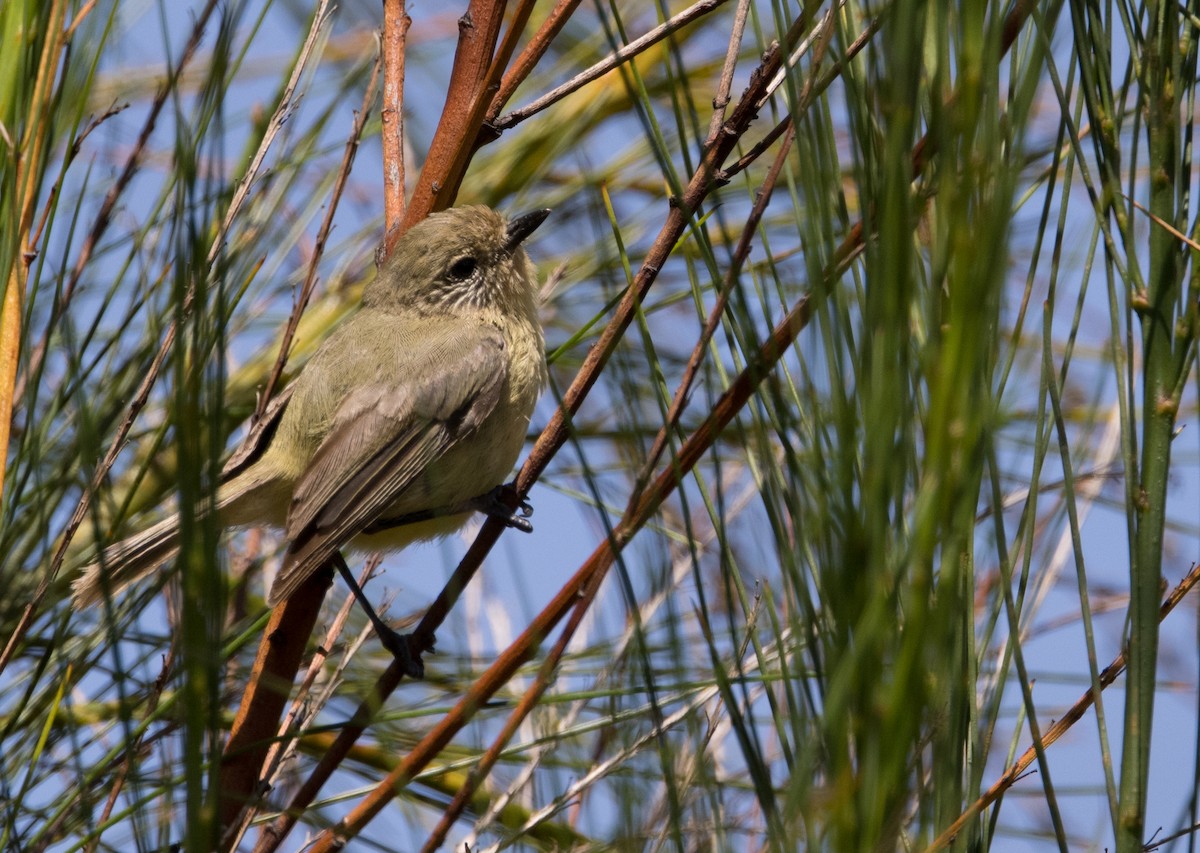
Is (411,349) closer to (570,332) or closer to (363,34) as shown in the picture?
(570,332)

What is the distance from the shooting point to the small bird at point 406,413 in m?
2.97

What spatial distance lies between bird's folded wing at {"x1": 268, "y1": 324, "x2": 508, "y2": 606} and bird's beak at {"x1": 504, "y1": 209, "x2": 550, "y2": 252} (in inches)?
9.7

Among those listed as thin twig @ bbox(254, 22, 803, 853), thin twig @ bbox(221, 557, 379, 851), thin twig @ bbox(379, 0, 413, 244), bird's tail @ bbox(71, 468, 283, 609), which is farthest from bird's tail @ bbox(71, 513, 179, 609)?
thin twig @ bbox(254, 22, 803, 853)

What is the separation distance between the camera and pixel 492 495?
9.51ft

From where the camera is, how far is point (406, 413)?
10.2 ft

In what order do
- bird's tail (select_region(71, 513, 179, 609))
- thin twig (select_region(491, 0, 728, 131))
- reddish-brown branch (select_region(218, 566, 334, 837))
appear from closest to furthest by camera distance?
1. thin twig (select_region(491, 0, 728, 131))
2. reddish-brown branch (select_region(218, 566, 334, 837))
3. bird's tail (select_region(71, 513, 179, 609))

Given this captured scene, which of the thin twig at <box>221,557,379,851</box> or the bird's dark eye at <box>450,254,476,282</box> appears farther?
the bird's dark eye at <box>450,254,476,282</box>

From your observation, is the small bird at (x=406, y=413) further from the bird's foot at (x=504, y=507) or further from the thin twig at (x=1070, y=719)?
the thin twig at (x=1070, y=719)

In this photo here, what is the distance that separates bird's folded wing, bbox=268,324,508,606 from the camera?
2.88 metres

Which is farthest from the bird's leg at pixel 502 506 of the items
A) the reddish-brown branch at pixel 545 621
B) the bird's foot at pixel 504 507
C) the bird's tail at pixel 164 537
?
the reddish-brown branch at pixel 545 621

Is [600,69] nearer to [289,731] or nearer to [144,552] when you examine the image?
[289,731]

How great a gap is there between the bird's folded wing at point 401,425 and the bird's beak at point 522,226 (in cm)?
25

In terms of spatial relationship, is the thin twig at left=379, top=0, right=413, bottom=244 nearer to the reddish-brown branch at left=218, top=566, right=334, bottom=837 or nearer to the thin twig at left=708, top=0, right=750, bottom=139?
the reddish-brown branch at left=218, top=566, right=334, bottom=837

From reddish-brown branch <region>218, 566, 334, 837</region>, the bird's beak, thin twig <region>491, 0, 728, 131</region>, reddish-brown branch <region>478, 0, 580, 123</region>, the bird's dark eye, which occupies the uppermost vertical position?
the bird's dark eye
